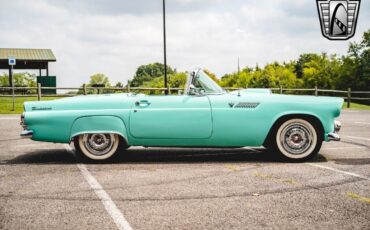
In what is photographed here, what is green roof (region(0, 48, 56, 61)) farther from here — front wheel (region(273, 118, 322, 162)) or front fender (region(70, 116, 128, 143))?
front wheel (region(273, 118, 322, 162))

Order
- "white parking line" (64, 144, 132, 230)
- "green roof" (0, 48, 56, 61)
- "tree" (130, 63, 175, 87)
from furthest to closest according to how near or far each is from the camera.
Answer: "tree" (130, 63, 175, 87) < "green roof" (0, 48, 56, 61) < "white parking line" (64, 144, 132, 230)

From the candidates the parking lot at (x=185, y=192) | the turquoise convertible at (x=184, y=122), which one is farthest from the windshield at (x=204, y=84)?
the parking lot at (x=185, y=192)

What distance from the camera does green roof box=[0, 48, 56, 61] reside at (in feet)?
105

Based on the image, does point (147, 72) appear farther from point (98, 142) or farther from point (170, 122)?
point (170, 122)

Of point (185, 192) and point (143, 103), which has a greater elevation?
point (143, 103)

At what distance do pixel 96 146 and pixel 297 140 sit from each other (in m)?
2.83

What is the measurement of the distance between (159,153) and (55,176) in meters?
2.24

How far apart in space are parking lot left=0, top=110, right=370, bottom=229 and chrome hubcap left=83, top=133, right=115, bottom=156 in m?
0.23

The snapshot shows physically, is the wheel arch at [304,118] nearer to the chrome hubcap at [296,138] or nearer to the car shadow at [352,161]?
Answer: the chrome hubcap at [296,138]

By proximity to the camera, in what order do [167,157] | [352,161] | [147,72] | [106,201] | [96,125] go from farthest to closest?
[147,72]
[167,157]
[352,161]
[96,125]
[106,201]

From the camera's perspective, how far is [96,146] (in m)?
6.01

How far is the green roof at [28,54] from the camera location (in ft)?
105

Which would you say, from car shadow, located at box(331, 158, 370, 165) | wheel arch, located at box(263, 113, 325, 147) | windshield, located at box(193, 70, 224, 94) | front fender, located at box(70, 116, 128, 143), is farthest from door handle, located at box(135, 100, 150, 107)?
car shadow, located at box(331, 158, 370, 165)

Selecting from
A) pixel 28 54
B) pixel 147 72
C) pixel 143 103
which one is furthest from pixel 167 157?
pixel 147 72
